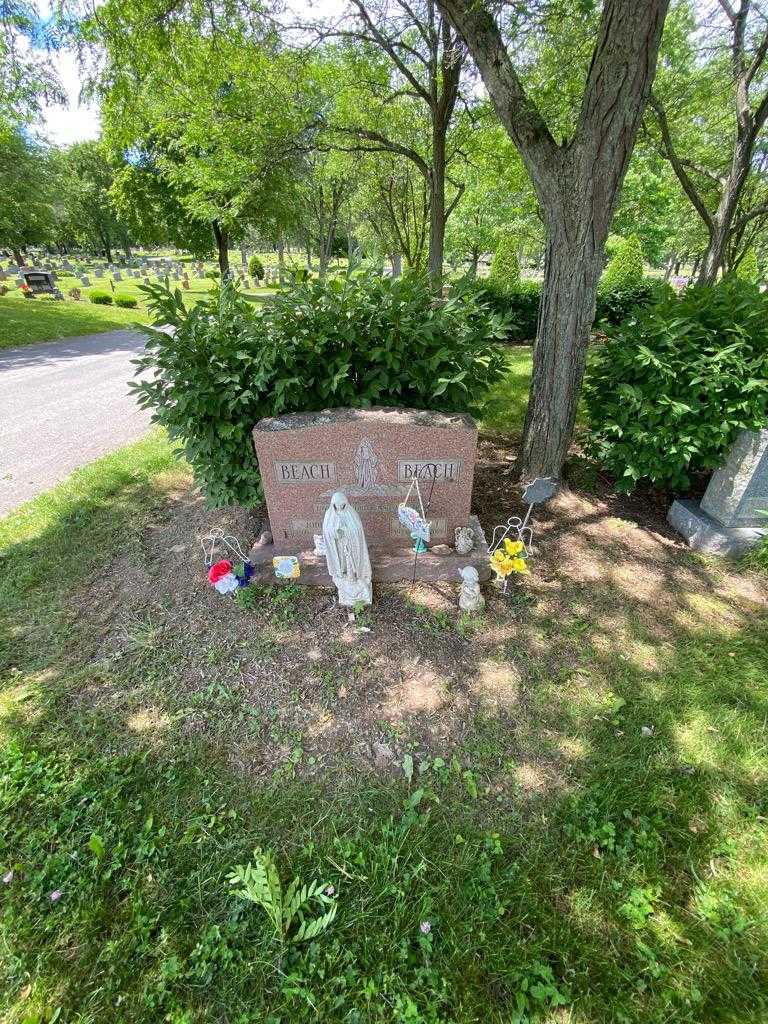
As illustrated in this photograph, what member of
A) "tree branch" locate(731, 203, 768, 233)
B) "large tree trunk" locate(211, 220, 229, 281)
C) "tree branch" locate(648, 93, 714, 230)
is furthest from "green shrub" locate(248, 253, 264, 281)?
"tree branch" locate(731, 203, 768, 233)

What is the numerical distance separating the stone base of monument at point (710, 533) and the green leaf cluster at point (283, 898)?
12.7 ft

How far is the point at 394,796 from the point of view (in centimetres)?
231

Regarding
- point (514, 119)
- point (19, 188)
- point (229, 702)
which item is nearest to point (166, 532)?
point (229, 702)

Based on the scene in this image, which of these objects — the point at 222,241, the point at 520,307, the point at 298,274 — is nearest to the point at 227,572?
the point at 298,274

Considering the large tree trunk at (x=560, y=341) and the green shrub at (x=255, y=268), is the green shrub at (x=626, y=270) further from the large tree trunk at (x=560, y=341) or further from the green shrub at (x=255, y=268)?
the green shrub at (x=255, y=268)

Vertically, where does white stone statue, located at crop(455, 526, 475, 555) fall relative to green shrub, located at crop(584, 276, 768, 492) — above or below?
below

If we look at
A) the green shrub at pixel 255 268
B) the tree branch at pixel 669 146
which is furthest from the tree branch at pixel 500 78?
the green shrub at pixel 255 268

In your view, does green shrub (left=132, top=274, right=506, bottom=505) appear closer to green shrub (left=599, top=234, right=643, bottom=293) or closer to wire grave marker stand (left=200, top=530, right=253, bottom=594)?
wire grave marker stand (left=200, top=530, right=253, bottom=594)

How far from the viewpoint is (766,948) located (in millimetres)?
1781

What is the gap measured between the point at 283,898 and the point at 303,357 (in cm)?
314

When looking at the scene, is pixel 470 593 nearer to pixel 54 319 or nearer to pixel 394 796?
pixel 394 796

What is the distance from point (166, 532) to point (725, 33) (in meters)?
11.3

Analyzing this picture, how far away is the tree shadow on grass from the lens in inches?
68.2

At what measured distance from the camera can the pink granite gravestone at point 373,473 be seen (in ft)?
10.8
